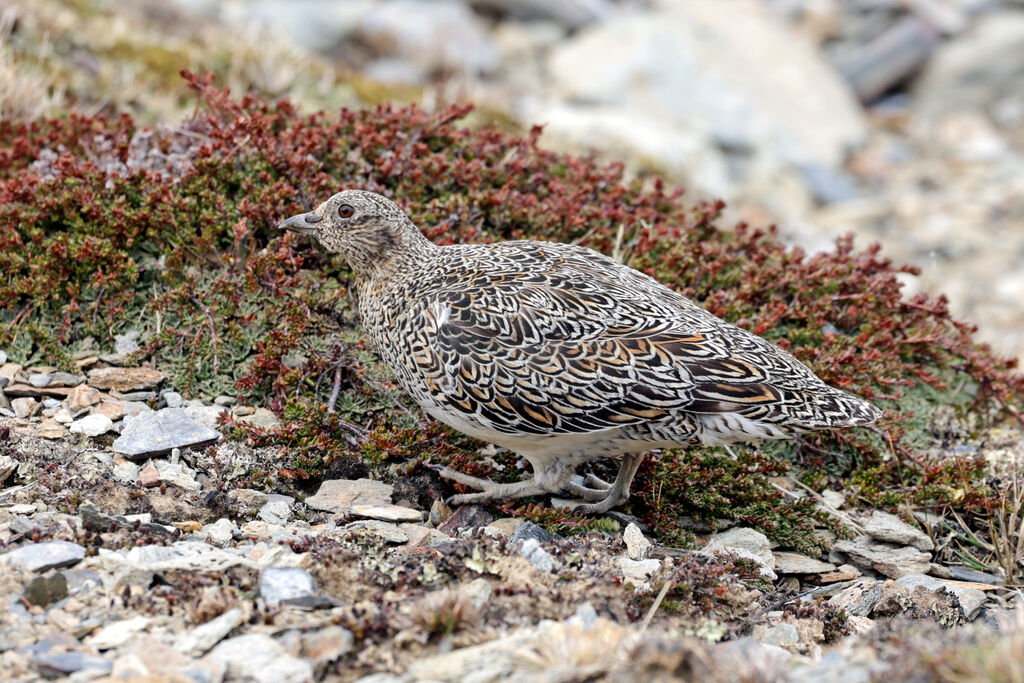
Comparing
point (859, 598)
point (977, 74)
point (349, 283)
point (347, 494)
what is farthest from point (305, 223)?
point (977, 74)

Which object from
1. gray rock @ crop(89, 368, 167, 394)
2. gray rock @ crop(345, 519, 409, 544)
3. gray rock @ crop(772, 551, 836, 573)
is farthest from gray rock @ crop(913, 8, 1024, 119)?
gray rock @ crop(345, 519, 409, 544)

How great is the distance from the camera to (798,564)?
226 inches

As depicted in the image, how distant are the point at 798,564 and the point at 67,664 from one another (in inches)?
154

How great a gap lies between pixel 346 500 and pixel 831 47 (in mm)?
19248

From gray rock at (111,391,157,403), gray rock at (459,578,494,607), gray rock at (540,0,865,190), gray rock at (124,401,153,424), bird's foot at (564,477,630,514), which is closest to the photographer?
gray rock at (459,578,494,607)

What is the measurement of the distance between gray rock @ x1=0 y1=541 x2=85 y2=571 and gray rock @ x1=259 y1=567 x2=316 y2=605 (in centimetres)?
82

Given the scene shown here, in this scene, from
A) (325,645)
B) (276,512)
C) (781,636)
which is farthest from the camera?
(276,512)

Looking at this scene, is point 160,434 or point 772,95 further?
point 772,95

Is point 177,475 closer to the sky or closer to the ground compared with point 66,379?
closer to the ground

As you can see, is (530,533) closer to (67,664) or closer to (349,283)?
(67,664)

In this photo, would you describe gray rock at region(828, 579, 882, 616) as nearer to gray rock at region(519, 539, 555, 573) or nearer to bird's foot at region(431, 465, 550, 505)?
gray rock at region(519, 539, 555, 573)

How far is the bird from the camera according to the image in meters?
4.91

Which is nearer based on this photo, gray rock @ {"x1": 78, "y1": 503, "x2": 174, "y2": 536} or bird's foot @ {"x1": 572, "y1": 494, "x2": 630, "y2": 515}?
gray rock @ {"x1": 78, "y1": 503, "x2": 174, "y2": 536}

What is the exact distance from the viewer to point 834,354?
677 centimetres
